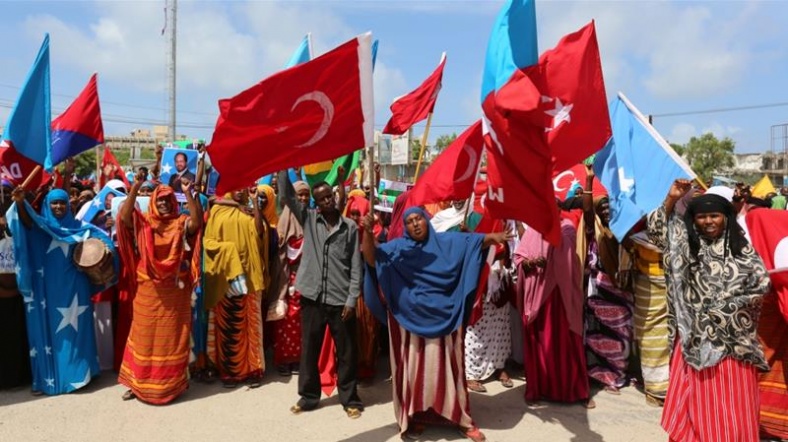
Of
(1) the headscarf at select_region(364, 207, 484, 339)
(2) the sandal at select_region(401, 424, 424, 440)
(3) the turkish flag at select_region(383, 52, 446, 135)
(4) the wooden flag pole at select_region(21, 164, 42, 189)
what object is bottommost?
(2) the sandal at select_region(401, 424, 424, 440)

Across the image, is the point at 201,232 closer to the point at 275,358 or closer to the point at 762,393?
the point at 275,358

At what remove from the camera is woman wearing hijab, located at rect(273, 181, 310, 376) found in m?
5.67

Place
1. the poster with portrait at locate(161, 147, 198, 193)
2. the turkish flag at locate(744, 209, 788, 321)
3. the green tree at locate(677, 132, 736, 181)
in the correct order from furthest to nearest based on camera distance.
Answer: the green tree at locate(677, 132, 736, 181) → the poster with portrait at locate(161, 147, 198, 193) → the turkish flag at locate(744, 209, 788, 321)

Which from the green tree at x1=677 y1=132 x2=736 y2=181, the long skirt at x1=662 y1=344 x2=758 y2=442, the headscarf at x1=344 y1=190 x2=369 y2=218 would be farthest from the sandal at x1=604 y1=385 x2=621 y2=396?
the green tree at x1=677 y1=132 x2=736 y2=181

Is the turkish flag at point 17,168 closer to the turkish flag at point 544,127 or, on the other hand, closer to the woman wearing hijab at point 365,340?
the woman wearing hijab at point 365,340

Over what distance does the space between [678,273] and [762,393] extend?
1.68 m

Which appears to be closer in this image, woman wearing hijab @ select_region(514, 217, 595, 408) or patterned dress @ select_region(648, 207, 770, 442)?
patterned dress @ select_region(648, 207, 770, 442)

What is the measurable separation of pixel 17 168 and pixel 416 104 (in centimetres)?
421

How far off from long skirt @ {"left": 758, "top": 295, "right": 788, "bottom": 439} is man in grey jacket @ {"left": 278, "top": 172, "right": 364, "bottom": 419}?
10.2 feet

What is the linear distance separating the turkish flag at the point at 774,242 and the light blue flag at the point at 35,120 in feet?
18.4

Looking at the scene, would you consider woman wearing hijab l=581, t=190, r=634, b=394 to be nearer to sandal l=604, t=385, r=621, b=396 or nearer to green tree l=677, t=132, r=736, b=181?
sandal l=604, t=385, r=621, b=396

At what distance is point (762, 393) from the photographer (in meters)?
4.44

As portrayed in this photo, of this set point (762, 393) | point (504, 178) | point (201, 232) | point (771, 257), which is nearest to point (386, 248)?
point (504, 178)

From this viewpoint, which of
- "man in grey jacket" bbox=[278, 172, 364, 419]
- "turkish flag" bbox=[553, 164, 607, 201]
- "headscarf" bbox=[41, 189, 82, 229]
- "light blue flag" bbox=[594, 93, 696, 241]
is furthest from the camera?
"turkish flag" bbox=[553, 164, 607, 201]
